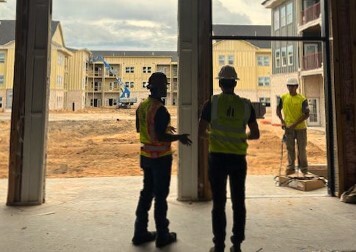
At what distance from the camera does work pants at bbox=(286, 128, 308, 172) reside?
5484 millimetres

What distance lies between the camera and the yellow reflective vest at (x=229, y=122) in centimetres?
247

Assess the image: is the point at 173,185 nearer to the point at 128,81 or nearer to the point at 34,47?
the point at 34,47

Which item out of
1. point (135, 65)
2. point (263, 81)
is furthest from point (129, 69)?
point (263, 81)

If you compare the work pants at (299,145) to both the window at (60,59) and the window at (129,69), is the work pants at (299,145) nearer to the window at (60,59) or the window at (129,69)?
the window at (60,59)

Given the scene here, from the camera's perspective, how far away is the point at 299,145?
217 inches

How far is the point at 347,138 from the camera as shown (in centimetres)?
437

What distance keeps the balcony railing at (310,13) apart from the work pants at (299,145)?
1208 centimetres

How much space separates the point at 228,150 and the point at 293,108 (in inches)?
133

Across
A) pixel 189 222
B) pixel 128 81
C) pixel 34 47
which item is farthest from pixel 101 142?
pixel 128 81

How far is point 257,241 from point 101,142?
10775 millimetres

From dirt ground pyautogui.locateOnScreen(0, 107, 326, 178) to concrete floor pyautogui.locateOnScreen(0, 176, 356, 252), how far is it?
2.47 metres

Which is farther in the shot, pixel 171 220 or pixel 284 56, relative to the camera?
pixel 284 56

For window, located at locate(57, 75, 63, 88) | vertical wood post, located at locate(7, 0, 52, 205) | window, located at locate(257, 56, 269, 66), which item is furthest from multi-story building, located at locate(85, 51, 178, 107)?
vertical wood post, located at locate(7, 0, 52, 205)

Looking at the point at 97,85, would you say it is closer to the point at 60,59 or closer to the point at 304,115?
the point at 60,59
